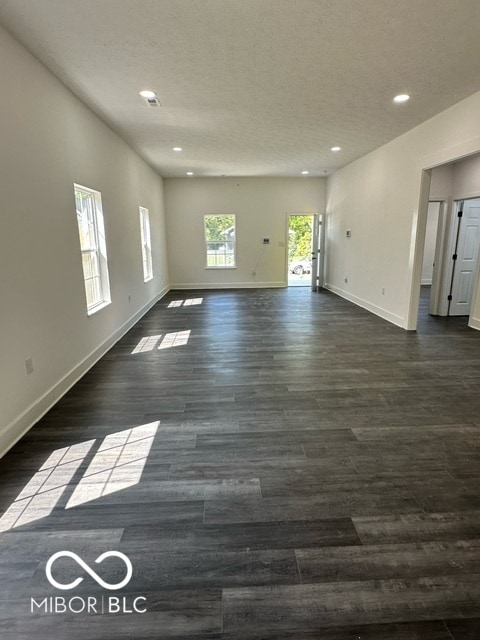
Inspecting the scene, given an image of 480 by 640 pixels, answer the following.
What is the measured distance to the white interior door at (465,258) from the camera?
5.79 meters

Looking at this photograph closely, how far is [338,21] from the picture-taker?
2.49 metres

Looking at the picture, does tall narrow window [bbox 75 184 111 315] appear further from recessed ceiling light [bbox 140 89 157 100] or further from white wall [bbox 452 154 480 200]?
white wall [bbox 452 154 480 200]

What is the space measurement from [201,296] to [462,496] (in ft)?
23.5

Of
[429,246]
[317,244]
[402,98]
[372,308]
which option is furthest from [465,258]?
[317,244]

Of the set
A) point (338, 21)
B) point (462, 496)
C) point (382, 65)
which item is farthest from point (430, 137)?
point (462, 496)

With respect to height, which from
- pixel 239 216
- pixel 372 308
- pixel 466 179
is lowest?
pixel 372 308

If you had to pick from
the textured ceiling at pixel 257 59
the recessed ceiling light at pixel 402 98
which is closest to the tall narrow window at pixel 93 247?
the textured ceiling at pixel 257 59

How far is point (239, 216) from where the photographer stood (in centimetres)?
939

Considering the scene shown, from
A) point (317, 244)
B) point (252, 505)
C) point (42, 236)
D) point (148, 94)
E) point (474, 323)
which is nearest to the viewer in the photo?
point (252, 505)

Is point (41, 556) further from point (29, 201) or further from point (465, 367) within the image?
point (465, 367)

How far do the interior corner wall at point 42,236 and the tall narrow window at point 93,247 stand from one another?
0.45ft

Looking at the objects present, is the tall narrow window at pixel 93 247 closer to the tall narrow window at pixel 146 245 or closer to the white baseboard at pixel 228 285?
the tall narrow window at pixel 146 245

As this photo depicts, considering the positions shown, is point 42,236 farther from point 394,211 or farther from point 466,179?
point 466,179

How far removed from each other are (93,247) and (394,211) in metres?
4.67
